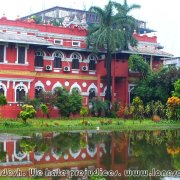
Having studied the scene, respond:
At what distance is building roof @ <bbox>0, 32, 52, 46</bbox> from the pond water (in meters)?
11.4

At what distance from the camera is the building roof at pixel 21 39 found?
35088 mm

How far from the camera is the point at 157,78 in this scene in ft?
135

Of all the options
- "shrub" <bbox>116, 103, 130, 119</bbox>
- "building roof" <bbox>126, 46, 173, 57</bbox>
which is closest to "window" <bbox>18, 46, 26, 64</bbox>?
"shrub" <bbox>116, 103, 130, 119</bbox>

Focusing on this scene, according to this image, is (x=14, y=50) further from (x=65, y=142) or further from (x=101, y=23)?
(x=65, y=142)

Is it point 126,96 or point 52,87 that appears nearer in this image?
point 52,87

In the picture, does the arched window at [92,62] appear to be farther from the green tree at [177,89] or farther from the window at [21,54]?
the green tree at [177,89]

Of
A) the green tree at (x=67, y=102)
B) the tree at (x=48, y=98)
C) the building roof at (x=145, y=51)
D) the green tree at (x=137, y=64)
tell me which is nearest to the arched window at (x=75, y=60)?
the green tree at (x=67, y=102)

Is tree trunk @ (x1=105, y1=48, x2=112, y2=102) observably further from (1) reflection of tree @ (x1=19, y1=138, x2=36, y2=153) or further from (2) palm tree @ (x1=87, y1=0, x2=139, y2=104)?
(1) reflection of tree @ (x1=19, y1=138, x2=36, y2=153)

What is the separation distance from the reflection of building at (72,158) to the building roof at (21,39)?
14421 millimetres

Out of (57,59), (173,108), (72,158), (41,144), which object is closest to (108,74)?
(57,59)

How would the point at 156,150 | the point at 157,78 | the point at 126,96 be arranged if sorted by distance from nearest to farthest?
the point at 156,150 → the point at 157,78 → the point at 126,96

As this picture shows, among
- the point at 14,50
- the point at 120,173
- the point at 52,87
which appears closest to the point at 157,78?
the point at 52,87

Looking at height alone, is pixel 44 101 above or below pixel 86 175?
above

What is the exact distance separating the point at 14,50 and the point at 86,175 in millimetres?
24516
